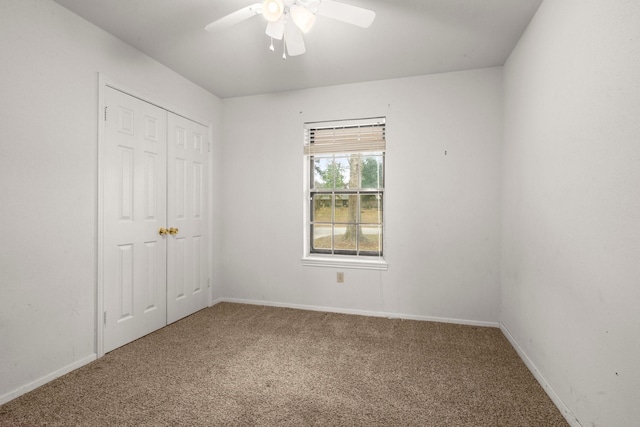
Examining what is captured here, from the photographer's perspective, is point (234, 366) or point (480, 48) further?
point (480, 48)

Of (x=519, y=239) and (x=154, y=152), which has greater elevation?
(x=154, y=152)

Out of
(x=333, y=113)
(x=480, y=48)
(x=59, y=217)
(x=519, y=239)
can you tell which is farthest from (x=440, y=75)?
(x=59, y=217)

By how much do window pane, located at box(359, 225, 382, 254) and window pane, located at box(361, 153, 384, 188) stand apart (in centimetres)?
49

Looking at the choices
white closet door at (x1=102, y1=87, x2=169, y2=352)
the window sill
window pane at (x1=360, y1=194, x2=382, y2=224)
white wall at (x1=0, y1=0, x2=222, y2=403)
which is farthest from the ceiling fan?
the window sill

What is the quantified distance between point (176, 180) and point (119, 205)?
692mm

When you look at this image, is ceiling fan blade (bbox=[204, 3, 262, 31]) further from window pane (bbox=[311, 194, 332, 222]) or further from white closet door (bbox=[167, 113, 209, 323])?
window pane (bbox=[311, 194, 332, 222])

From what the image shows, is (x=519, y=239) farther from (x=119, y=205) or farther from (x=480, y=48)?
(x=119, y=205)

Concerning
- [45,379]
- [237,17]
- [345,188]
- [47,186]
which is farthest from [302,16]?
[45,379]

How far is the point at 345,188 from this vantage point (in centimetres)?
365

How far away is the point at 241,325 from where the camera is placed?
10.2 feet

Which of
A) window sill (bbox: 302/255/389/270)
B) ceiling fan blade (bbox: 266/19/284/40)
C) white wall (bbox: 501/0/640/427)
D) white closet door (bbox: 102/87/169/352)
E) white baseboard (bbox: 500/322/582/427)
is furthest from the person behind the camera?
window sill (bbox: 302/255/389/270)

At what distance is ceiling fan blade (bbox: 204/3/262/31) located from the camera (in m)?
1.79

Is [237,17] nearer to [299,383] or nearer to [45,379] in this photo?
[299,383]

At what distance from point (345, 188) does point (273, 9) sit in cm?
219
